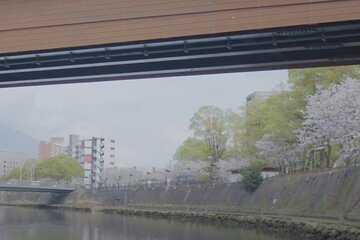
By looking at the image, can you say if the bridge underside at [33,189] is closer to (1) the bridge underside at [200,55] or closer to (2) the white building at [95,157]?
(2) the white building at [95,157]

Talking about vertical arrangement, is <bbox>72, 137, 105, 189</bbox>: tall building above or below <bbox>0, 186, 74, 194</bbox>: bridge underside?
above

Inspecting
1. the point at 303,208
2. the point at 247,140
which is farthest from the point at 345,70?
the point at 247,140

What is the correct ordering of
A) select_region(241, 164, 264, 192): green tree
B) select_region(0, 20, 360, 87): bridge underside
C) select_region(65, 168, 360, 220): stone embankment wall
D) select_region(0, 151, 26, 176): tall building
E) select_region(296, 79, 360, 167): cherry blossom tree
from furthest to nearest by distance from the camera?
select_region(0, 151, 26, 176): tall building
select_region(241, 164, 264, 192): green tree
select_region(65, 168, 360, 220): stone embankment wall
select_region(296, 79, 360, 167): cherry blossom tree
select_region(0, 20, 360, 87): bridge underside

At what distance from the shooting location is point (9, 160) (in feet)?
531

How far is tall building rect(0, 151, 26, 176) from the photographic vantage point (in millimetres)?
158000

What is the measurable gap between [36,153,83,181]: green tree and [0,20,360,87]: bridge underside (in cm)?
9037

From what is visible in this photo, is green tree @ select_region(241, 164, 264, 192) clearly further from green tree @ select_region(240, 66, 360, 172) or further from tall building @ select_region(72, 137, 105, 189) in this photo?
tall building @ select_region(72, 137, 105, 189)

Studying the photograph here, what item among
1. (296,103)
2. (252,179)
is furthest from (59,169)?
(296,103)

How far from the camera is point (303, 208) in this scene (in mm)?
33625

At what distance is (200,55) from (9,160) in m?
161

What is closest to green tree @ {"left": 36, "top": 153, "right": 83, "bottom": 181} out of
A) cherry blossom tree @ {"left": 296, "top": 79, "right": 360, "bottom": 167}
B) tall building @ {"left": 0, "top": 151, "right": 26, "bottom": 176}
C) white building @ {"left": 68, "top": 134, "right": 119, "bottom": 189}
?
white building @ {"left": 68, "top": 134, "right": 119, "bottom": 189}

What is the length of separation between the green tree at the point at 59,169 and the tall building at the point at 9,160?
5614cm

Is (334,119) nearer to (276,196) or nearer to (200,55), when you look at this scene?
(276,196)

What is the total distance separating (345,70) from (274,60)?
77.4 feet
